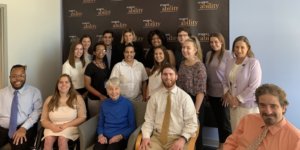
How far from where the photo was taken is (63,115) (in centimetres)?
335

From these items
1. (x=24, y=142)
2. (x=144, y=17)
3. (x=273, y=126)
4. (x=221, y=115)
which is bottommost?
(x=24, y=142)

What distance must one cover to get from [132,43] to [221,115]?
5.23 feet

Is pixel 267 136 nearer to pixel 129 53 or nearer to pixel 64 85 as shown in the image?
pixel 129 53

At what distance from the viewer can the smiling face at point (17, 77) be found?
356 cm

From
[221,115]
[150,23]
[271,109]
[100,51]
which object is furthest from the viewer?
[150,23]

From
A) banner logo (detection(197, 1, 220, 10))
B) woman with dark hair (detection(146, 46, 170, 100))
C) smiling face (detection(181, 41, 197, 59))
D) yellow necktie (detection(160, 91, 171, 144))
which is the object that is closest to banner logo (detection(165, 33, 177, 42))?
banner logo (detection(197, 1, 220, 10))

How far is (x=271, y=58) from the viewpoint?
3.79m

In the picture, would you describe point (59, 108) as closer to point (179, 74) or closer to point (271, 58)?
point (179, 74)

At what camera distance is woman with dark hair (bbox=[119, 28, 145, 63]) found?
13.6 ft

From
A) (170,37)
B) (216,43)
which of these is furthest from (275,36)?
(170,37)

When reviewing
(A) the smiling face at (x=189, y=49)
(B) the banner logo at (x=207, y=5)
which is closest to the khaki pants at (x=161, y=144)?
(A) the smiling face at (x=189, y=49)

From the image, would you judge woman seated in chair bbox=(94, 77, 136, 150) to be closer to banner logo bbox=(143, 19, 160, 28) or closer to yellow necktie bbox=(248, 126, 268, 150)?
yellow necktie bbox=(248, 126, 268, 150)

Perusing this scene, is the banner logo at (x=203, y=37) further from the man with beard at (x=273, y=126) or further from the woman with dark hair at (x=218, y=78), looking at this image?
the man with beard at (x=273, y=126)

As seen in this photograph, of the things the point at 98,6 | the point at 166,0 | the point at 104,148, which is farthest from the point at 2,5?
the point at 104,148
